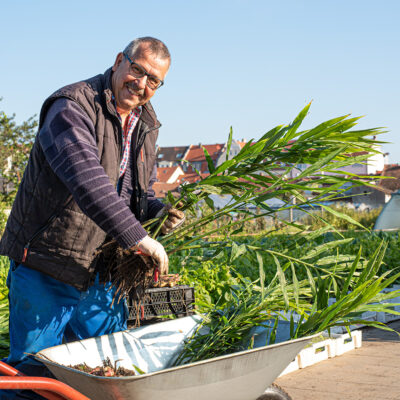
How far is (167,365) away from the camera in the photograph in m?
2.18

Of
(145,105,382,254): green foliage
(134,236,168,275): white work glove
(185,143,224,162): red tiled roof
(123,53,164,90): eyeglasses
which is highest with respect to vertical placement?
(185,143,224,162): red tiled roof

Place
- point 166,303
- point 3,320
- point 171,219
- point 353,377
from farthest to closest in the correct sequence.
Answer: point 3,320
point 353,377
point 166,303
point 171,219

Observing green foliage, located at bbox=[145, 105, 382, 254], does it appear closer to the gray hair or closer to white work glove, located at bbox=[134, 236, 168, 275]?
white work glove, located at bbox=[134, 236, 168, 275]

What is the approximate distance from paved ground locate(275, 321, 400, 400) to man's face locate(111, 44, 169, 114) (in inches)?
71.5

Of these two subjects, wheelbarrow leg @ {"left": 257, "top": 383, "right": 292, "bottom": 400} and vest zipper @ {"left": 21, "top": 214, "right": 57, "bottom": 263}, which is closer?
vest zipper @ {"left": 21, "top": 214, "right": 57, "bottom": 263}

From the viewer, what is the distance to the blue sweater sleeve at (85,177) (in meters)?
1.76

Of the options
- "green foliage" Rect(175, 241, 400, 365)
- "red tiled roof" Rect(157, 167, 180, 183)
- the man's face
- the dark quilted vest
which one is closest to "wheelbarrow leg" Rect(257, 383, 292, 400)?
"green foliage" Rect(175, 241, 400, 365)

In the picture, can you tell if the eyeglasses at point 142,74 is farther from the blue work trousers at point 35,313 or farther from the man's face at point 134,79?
the blue work trousers at point 35,313

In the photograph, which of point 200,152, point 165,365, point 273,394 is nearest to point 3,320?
point 165,365

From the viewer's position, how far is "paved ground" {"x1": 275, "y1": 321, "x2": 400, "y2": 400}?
2846 mm

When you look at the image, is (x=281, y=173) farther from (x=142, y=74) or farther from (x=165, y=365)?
(x=165, y=365)

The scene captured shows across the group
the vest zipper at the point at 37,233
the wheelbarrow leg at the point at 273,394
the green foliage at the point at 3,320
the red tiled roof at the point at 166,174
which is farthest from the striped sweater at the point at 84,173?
the red tiled roof at the point at 166,174

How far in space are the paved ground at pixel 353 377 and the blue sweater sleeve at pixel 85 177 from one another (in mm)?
1668

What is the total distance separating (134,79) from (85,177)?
1.74 ft
